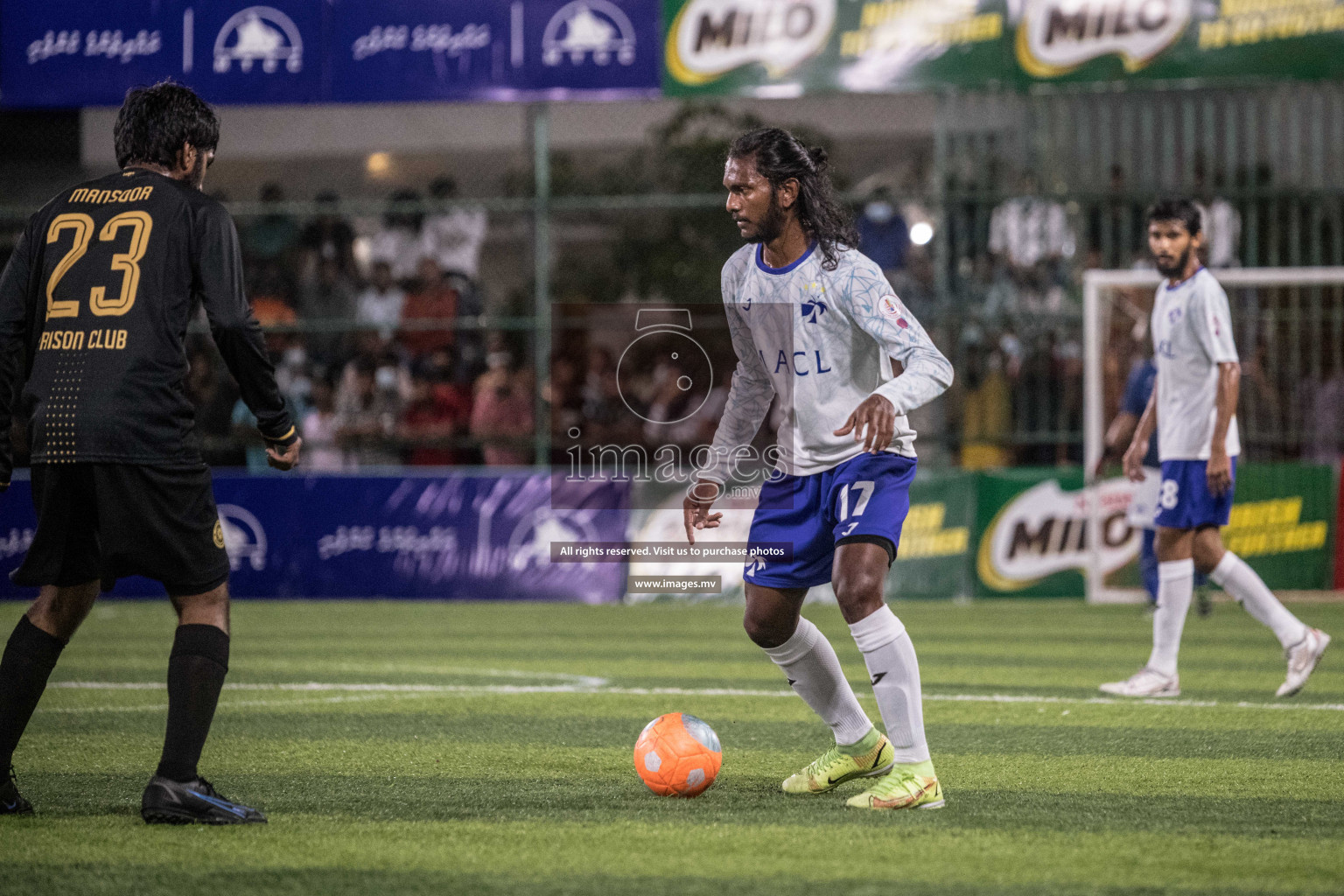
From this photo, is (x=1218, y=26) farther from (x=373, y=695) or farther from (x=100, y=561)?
(x=100, y=561)

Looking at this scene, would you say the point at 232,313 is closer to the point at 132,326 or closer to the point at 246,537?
the point at 132,326

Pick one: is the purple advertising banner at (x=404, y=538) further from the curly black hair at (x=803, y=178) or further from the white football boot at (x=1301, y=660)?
the curly black hair at (x=803, y=178)

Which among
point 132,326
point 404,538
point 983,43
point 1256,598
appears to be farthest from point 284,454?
point 983,43

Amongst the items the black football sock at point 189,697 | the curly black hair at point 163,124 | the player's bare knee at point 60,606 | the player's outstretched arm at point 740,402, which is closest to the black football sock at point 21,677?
A: the player's bare knee at point 60,606

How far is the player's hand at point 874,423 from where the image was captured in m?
4.66

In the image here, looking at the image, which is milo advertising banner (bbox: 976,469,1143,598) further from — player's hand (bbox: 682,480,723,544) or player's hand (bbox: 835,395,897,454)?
player's hand (bbox: 835,395,897,454)

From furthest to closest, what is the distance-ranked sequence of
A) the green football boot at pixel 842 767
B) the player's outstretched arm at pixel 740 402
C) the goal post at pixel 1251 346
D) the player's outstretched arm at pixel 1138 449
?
the goal post at pixel 1251 346 → the player's outstretched arm at pixel 1138 449 → the player's outstretched arm at pixel 740 402 → the green football boot at pixel 842 767

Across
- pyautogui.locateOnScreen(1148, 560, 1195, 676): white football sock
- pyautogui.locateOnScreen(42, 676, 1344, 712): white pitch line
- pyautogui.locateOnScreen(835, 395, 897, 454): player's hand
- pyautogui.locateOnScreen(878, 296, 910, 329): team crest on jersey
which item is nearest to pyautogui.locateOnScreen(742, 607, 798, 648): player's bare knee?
pyautogui.locateOnScreen(835, 395, 897, 454): player's hand

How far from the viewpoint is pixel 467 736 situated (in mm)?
6609

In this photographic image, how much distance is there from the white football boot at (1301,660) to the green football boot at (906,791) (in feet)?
11.7

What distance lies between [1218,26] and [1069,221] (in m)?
2.18

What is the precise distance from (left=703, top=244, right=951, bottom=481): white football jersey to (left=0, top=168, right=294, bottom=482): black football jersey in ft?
5.20

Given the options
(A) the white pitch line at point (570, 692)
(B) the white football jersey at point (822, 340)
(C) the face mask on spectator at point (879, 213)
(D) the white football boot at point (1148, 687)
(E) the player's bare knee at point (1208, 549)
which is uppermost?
(C) the face mask on spectator at point (879, 213)

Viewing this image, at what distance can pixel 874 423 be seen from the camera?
4.67 metres
